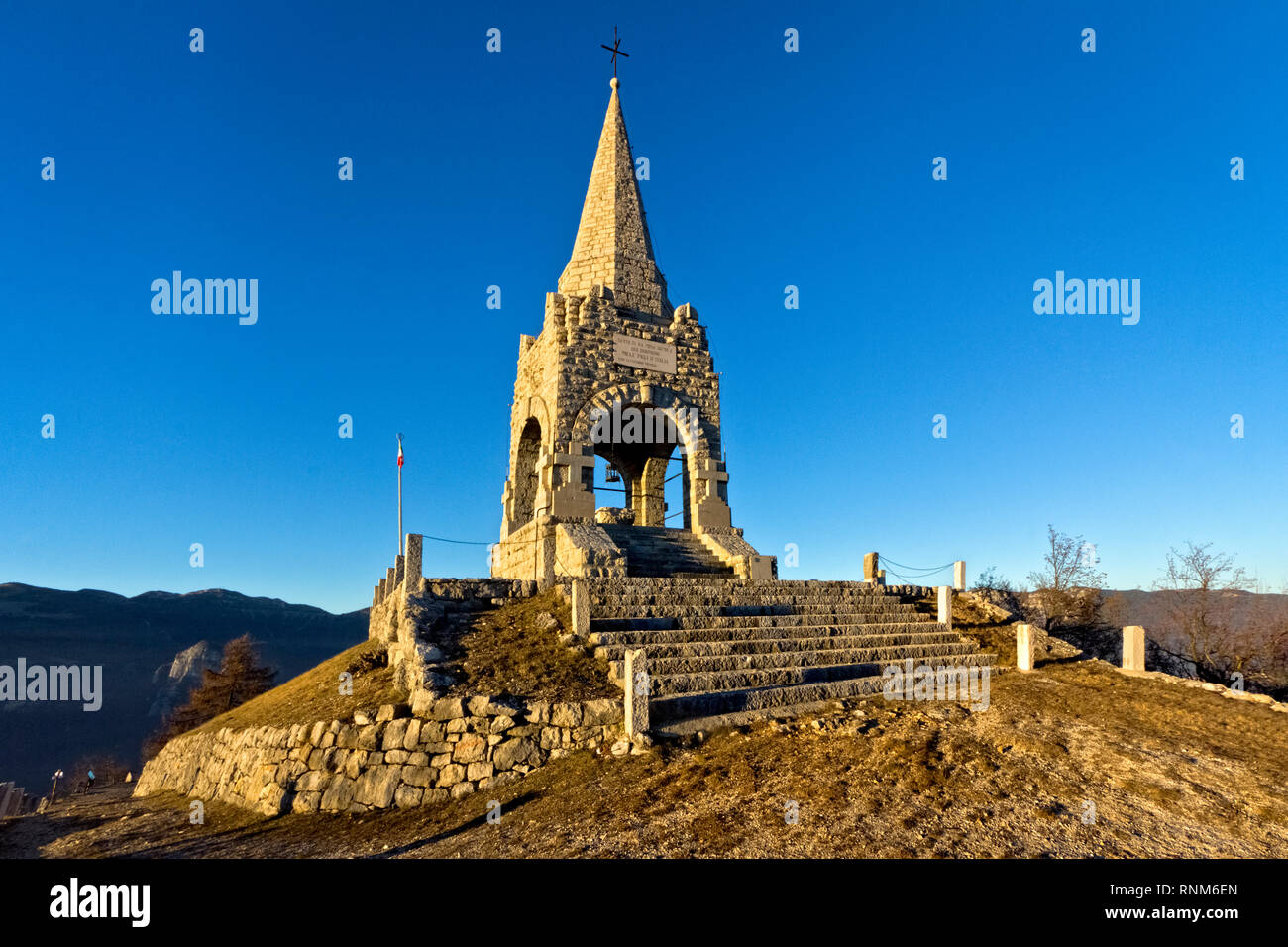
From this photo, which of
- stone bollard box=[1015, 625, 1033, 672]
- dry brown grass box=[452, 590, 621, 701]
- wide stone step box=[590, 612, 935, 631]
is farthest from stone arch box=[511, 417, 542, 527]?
stone bollard box=[1015, 625, 1033, 672]

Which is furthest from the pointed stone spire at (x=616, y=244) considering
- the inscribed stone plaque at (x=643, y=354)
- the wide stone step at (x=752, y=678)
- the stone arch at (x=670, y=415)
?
the wide stone step at (x=752, y=678)

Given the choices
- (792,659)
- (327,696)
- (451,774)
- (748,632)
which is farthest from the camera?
(748,632)

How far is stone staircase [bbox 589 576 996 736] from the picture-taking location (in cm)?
948

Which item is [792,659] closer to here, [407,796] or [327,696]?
[407,796]

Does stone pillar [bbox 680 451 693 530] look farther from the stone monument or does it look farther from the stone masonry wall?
the stone masonry wall

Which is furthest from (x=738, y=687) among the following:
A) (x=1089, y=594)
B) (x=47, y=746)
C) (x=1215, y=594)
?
(x=47, y=746)

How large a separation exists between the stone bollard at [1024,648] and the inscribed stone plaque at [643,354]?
10.3m

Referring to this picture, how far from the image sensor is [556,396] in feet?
56.4

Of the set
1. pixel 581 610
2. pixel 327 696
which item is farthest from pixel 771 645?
pixel 327 696

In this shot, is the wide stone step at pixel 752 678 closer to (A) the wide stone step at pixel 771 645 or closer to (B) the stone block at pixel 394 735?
(A) the wide stone step at pixel 771 645

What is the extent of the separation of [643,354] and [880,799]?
44.8 feet

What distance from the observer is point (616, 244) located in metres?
19.9

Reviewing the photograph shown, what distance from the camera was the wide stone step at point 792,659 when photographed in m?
10.1
